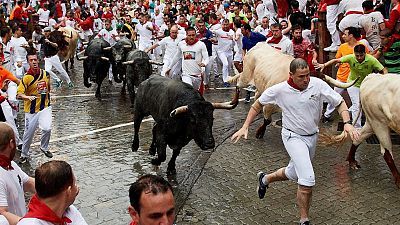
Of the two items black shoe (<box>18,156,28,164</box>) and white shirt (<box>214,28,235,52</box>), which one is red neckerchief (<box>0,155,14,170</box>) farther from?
white shirt (<box>214,28,235,52</box>)

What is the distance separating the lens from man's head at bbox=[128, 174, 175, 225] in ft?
10.9

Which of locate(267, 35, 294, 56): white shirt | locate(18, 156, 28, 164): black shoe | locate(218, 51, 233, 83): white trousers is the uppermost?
locate(267, 35, 294, 56): white shirt

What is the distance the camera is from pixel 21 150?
10805 millimetres

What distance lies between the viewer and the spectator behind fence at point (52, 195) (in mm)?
3761

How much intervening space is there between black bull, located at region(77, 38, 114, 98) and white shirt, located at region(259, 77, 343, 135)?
989cm

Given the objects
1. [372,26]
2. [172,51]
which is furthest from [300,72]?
[172,51]

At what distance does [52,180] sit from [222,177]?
5.59 meters

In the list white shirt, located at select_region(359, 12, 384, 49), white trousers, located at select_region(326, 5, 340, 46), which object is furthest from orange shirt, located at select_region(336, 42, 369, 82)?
white trousers, located at select_region(326, 5, 340, 46)

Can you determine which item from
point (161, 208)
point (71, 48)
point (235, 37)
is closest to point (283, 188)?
point (161, 208)

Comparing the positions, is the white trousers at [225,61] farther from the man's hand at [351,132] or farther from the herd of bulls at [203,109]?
the man's hand at [351,132]

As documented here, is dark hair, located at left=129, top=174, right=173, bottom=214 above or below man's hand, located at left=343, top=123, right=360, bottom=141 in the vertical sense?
above

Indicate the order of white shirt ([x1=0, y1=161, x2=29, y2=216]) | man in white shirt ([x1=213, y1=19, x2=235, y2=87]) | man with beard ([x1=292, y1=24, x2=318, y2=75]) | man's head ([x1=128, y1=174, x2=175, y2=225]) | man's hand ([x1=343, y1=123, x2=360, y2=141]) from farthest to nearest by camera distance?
man in white shirt ([x1=213, y1=19, x2=235, y2=87]), man with beard ([x1=292, y1=24, x2=318, y2=75]), man's hand ([x1=343, y1=123, x2=360, y2=141]), white shirt ([x1=0, y1=161, x2=29, y2=216]), man's head ([x1=128, y1=174, x2=175, y2=225])

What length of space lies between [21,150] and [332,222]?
19.4 feet

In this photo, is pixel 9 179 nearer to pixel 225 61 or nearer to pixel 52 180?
pixel 52 180
